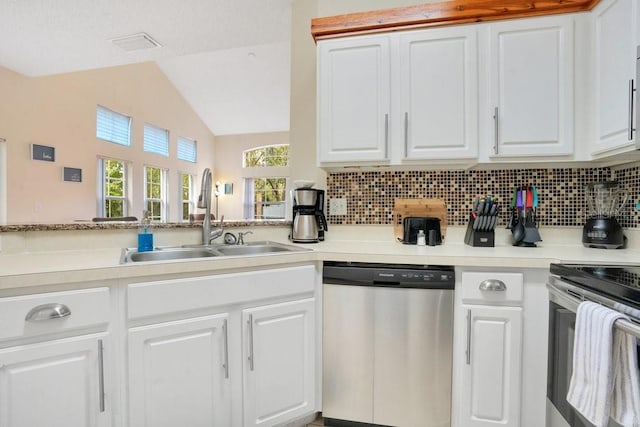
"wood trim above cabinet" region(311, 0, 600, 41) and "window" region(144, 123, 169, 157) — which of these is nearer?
"wood trim above cabinet" region(311, 0, 600, 41)

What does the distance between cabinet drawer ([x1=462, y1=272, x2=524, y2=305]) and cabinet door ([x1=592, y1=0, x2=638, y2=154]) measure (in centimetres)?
77

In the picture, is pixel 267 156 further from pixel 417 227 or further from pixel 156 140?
pixel 417 227

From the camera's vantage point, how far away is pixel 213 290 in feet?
3.96

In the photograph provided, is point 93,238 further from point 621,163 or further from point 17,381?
point 621,163

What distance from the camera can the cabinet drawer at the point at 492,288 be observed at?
1294mm

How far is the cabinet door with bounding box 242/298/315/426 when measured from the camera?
4.22 feet

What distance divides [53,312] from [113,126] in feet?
18.4

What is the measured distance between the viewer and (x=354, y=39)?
1.73 meters

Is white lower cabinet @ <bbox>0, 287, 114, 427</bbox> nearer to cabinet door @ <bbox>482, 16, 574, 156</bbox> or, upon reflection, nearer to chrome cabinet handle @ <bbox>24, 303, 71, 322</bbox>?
chrome cabinet handle @ <bbox>24, 303, 71, 322</bbox>

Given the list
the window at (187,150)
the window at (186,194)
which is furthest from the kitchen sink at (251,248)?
the window at (187,150)

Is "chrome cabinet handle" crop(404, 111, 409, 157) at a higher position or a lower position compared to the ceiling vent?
lower

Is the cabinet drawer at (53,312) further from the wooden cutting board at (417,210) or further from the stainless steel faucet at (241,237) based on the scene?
the wooden cutting board at (417,210)

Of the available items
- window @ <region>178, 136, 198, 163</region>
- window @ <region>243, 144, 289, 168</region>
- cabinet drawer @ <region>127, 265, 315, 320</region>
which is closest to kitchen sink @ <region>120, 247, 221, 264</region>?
cabinet drawer @ <region>127, 265, 315, 320</region>

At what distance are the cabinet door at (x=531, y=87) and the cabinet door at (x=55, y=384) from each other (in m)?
1.93
